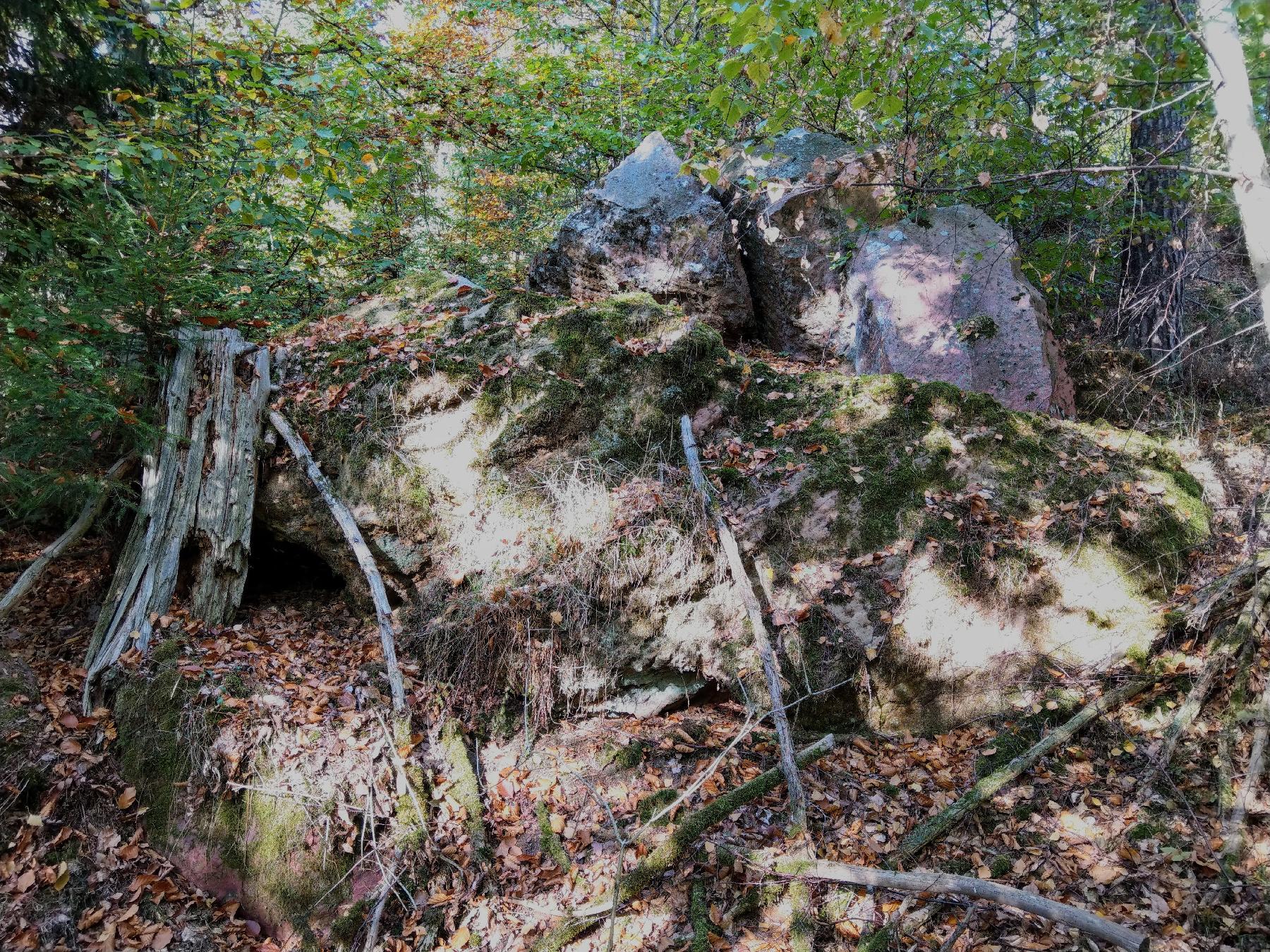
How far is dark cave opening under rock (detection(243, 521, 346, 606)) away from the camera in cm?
560

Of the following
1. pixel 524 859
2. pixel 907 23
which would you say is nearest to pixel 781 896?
pixel 524 859

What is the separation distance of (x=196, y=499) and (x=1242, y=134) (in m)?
6.78

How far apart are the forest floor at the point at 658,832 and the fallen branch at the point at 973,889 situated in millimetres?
184

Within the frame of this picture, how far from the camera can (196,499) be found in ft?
Result: 16.5

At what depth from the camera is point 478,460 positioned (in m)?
5.43

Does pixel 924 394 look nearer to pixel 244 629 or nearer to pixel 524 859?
pixel 524 859

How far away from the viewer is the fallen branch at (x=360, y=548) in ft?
14.5

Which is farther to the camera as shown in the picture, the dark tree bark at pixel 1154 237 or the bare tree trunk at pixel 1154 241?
the bare tree trunk at pixel 1154 241

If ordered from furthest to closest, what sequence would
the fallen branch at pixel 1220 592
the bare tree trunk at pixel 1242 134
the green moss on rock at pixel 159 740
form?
the fallen branch at pixel 1220 592, the green moss on rock at pixel 159 740, the bare tree trunk at pixel 1242 134

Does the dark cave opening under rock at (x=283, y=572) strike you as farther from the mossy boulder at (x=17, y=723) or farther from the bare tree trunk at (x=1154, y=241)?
the bare tree trunk at (x=1154, y=241)

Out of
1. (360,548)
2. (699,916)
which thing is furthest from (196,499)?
(699,916)

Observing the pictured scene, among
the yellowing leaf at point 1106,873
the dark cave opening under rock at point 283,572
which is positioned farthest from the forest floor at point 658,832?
the dark cave opening under rock at point 283,572

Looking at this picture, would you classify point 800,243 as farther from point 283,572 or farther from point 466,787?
point 466,787

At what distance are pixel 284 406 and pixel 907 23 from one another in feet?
17.9
